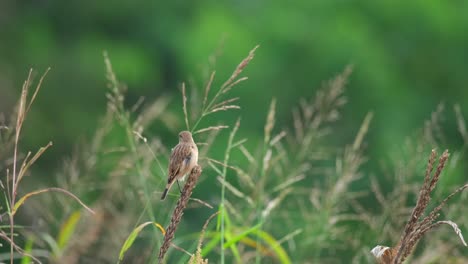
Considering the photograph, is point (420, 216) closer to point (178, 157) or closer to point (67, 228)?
point (178, 157)

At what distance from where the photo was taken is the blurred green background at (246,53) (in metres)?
14.9

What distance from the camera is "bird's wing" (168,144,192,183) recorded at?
218 cm

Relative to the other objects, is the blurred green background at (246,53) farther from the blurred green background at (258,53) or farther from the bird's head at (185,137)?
the bird's head at (185,137)

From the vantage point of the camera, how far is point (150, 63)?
16.1 m

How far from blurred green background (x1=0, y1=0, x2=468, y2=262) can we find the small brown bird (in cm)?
1182

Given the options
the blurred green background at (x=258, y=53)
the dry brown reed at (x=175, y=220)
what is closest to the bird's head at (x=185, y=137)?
the dry brown reed at (x=175, y=220)

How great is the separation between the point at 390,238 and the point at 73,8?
15.0 meters

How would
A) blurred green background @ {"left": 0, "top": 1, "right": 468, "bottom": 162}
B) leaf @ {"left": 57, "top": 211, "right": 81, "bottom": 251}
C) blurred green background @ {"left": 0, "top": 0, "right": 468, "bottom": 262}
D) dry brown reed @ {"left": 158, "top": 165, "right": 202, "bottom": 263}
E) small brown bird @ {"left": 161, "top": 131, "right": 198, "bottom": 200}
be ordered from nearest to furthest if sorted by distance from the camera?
Answer: dry brown reed @ {"left": 158, "top": 165, "right": 202, "bottom": 263} → small brown bird @ {"left": 161, "top": 131, "right": 198, "bottom": 200} → leaf @ {"left": 57, "top": 211, "right": 81, "bottom": 251} → blurred green background @ {"left": 0, "top": 0, "right": 468, "bottom": 262} → blurred green background @ {"left": 0, "top": 1, "right": 468, "bottom": 162}

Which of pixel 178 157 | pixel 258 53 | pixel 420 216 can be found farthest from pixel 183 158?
pixel 258 53

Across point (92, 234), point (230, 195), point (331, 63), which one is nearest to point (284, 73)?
point (331, 63)

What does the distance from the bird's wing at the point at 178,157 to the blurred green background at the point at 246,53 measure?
38.8 feet

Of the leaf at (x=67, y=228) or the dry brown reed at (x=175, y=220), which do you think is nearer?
the dry brown reed at (x=175, y=220)

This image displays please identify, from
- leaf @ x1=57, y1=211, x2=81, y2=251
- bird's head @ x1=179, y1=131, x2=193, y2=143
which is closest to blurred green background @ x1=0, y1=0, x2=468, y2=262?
leaf @ x1=57, y1=211, x2=81, y2=251

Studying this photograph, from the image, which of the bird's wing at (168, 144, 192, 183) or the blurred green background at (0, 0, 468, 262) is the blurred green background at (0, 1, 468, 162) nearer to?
the blurred green background at (0, 0, 468, 262)
